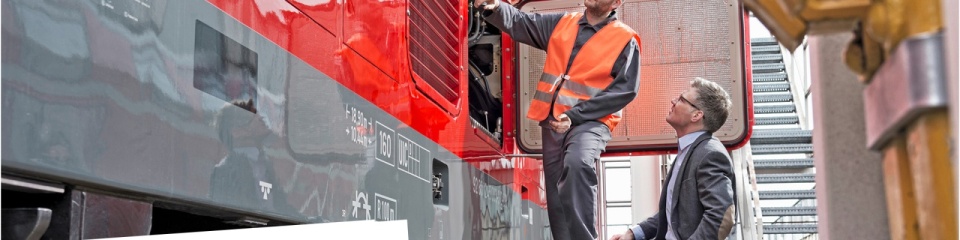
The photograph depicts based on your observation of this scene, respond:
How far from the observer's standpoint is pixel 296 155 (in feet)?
7.64

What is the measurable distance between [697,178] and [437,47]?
1120mm

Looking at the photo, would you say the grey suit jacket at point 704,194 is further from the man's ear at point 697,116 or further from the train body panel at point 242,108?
the train body panel at point 242,108

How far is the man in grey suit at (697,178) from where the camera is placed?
4023 mm

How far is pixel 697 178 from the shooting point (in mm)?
4148

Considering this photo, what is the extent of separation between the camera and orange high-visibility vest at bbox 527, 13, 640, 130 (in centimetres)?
458

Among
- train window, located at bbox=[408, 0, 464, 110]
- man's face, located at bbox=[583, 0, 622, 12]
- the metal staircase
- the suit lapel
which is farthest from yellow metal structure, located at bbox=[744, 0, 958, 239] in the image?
the metal staircase

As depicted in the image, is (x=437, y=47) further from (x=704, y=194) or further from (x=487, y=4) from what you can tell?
(x=704, y=194)

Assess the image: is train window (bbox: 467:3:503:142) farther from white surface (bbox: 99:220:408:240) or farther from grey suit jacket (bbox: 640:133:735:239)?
white surface (bbox: 99:220:408:240)

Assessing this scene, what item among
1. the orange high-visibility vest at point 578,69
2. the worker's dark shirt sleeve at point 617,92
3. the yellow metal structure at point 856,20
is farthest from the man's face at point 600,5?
the yellow metal structure at point 856,20

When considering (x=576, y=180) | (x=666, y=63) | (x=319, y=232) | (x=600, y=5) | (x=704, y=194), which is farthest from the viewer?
(x=666, y=63)

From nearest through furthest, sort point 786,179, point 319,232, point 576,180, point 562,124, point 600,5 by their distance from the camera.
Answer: point 319,232, point 576,180, point 562,124, point 600,5, point 786,179

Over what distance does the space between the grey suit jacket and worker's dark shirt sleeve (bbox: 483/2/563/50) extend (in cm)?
83

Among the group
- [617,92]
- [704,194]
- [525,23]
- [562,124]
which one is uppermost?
[525,23]

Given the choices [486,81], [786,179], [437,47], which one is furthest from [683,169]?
[786,179]
